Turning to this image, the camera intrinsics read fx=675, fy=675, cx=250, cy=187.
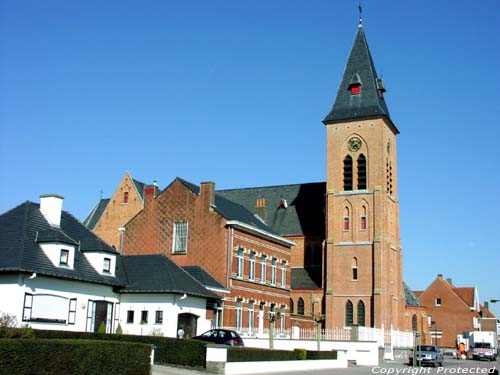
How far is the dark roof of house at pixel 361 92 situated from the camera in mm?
64000

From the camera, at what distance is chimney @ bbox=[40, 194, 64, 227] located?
113 ft

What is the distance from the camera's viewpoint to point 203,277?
43000 millimetres

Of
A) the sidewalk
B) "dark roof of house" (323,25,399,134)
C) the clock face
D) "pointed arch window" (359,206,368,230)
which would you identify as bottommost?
the sidewalk

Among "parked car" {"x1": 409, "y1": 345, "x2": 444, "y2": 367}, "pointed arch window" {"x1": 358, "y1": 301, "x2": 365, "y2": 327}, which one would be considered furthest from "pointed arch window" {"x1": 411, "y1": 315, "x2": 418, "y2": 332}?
"parked car" {"x1": 409, "y1": 345, "x2": 444, "y2": 367}

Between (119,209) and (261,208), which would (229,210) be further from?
(261,208)

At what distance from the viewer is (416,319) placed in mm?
67250

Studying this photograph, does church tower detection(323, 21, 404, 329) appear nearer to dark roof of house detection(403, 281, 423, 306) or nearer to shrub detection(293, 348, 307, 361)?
dark roof of house detection(403, 281, 423, 306)

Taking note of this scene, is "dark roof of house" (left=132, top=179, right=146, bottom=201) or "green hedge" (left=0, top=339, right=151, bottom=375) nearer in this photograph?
"green hedge" (left=0, top=339, right=151, bottom=375)

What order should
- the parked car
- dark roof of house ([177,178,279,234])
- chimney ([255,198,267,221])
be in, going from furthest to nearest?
chimney ([255,198,267,221]) → dark roof of house ([177,178,279,234]) → the parked car

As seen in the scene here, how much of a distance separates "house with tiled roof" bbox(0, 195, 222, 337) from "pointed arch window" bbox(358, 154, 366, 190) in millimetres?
26180

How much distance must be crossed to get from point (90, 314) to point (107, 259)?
127 inches

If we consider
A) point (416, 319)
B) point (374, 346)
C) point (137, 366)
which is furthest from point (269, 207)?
point (137, 366)

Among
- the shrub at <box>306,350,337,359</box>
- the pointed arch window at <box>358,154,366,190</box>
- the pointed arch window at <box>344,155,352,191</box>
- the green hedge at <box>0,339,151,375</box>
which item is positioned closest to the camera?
the green hedge at <box>0,339,151,375</box>

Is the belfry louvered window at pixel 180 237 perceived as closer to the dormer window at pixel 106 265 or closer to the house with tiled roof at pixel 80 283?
the house with tiled roof at pixel 80 283
